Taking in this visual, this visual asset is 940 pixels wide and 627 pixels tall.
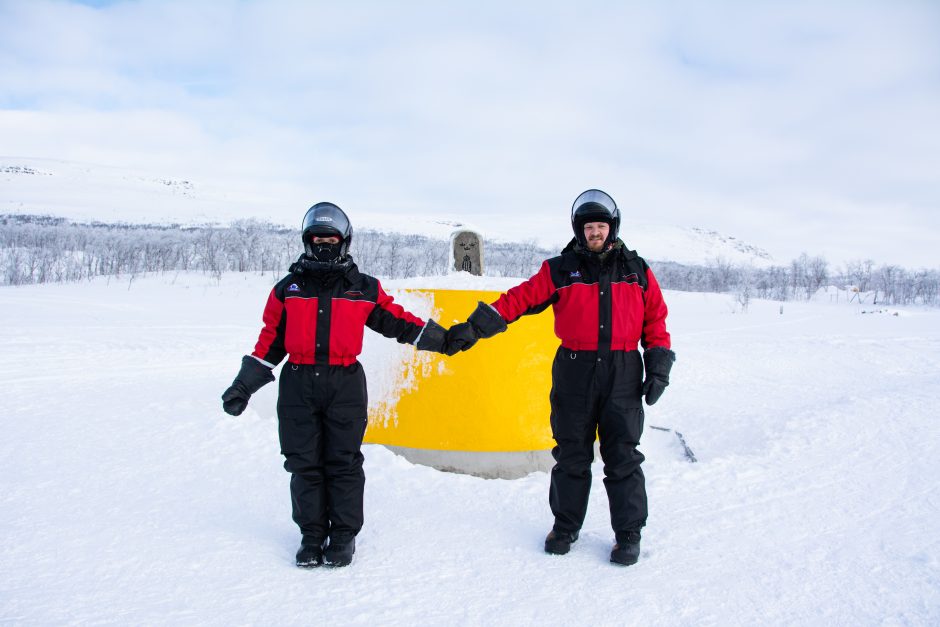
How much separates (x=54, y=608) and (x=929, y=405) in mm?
6157

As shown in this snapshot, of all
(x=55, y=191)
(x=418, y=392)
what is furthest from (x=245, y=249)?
(x=55, y=191)

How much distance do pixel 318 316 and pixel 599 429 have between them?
4.56ft

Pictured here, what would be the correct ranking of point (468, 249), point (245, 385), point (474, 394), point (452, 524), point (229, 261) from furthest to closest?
1. point (229, 261)
2. point (468, 249)
3. point (474, 394)
4. point (452, 524)
5. point (245, 385)

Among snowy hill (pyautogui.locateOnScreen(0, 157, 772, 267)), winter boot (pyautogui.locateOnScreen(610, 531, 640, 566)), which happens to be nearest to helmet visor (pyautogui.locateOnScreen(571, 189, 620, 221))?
winter boot (pyautogui.locateOnScreen(610, 531, 640, 566))

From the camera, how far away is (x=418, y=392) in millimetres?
4008

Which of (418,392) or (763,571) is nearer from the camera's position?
(763,571)

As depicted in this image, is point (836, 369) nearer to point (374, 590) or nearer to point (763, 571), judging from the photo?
point (763, 571)

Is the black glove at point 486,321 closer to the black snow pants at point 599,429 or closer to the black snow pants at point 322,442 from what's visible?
the black snow pants at point 599,429

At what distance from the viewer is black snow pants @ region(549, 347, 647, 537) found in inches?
112

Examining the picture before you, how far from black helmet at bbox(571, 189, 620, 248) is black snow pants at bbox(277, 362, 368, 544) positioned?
48.7 inches

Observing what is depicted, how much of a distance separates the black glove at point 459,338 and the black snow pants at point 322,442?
0.46 meters

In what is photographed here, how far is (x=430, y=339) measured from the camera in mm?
3008

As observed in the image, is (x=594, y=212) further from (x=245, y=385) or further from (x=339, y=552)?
(x=339, y=552)

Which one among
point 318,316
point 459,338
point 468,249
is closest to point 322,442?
point 318,316
